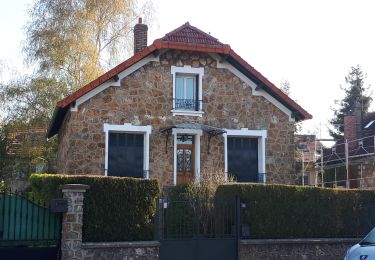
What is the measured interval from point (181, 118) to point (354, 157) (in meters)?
13.8

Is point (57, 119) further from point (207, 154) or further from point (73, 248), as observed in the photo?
point (73, 248)

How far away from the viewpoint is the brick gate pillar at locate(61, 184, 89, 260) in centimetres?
1259

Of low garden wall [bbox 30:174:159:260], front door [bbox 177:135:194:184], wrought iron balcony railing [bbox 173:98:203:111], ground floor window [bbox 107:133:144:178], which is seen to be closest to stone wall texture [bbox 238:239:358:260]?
low garden wall [bbox 30:174:159:260]

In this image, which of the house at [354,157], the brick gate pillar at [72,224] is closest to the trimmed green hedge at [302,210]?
the brick gate pillar at [72,224]

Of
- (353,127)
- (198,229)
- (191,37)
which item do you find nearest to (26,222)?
(198,229)

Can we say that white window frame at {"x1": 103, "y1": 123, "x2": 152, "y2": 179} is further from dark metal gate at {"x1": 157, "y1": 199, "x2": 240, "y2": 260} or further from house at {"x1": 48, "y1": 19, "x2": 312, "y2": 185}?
dark metal gate at {"x1": 157, "y1": 199, "x2": 240, "y2": 260}

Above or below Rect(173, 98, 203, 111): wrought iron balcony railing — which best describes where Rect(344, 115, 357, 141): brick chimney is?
above

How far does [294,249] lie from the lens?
15.1 meters

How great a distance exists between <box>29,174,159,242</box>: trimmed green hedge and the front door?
20.9 ft

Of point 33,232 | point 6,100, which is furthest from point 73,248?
point 6,100

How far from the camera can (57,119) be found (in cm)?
2200

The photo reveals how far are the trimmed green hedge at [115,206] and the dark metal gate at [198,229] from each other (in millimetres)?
485

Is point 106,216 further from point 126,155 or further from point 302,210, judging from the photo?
point 126,155

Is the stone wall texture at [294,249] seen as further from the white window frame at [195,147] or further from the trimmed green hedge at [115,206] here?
the white window frame at [195,147]
